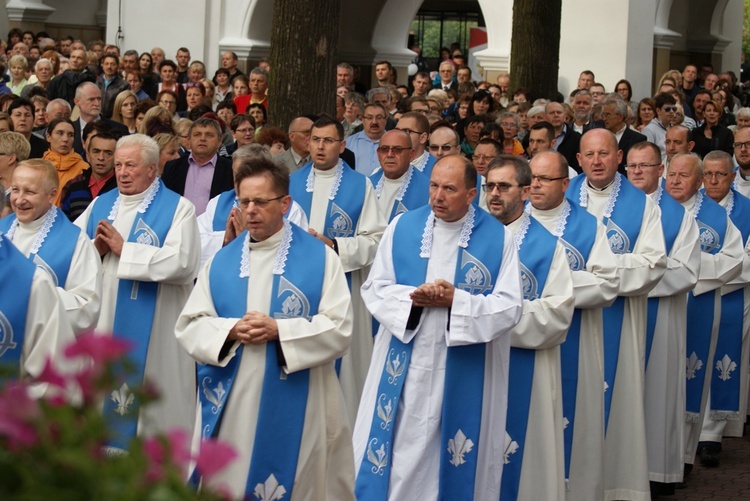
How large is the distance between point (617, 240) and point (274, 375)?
3202 mm

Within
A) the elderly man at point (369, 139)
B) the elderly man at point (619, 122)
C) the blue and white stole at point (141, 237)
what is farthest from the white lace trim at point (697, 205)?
the blue and white stole at point (141, 237)

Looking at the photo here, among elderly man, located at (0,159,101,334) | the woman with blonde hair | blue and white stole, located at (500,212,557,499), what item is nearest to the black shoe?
blue and white stole, located at (500,212,557,499)

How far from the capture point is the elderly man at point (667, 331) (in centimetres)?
821

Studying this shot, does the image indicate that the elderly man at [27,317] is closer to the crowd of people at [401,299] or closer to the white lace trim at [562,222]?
the crowd of people at [401,299]

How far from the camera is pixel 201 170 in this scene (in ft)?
30.1

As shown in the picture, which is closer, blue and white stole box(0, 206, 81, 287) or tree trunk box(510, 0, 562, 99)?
blue and white stole box(0, 206, 81, 287)

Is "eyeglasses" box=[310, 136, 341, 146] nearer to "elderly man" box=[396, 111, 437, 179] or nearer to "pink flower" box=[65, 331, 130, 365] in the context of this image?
"elderly man" box=[396, 111, 437, 179]

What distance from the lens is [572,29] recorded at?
22656 mm

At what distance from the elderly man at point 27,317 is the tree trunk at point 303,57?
5555 mm

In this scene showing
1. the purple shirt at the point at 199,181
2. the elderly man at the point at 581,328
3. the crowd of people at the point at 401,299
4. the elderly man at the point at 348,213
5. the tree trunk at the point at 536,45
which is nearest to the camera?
the crowd of people at the point at 401,299

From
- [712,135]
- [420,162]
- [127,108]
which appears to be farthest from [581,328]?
[712,135]

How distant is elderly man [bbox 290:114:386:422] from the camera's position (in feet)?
26.9

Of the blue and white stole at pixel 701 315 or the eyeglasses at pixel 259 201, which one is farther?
the blue and white stole at pixel 701 315

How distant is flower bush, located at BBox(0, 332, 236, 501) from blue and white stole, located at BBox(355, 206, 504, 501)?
4.57 m
